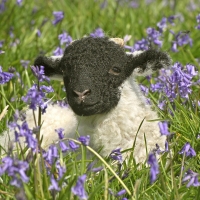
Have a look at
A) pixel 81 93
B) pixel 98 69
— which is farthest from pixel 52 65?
pixel 81 93

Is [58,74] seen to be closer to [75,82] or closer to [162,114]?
[75,82]

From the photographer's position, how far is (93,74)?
4473 millimetres

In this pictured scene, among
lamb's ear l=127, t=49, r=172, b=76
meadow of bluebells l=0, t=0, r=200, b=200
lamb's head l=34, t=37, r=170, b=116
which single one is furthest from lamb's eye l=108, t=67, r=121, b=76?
meadow of bluebells l=0, t=0, r=200, b=200

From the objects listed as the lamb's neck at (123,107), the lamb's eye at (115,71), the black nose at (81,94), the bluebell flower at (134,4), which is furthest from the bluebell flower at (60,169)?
the bluebell flower at (134,4)

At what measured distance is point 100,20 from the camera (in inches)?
340

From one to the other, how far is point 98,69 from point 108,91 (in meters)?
0.19

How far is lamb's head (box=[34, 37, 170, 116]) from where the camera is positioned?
14.5 feet

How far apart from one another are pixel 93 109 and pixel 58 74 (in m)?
0.66

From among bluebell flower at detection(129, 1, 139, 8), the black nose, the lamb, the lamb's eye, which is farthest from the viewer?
bluebell flower at detection(129, 1, 139, 8)

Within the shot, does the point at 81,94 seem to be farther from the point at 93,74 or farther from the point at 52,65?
the point at 52,65

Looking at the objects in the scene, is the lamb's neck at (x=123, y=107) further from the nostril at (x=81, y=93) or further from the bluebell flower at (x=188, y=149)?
the bluebell flower at (x=188, y=149)

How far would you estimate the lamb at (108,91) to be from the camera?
447 cm

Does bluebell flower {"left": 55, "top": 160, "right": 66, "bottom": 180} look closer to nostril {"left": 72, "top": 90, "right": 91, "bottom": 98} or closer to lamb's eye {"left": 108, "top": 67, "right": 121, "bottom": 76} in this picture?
nostril {"left": 72, "top": 90, "right": 91, "bottom": 98}

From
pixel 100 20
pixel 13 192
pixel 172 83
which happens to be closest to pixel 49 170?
pixel 13 192
